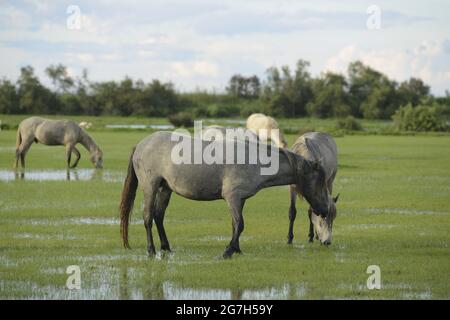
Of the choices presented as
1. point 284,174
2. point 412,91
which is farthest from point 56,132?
point 412,91

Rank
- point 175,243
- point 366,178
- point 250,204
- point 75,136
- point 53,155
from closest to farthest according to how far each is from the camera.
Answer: point 175,243 < point 250,204 < point 366,178 < point 75,136 < point 53,155

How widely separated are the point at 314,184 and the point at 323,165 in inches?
36.4

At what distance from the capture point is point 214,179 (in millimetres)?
10383

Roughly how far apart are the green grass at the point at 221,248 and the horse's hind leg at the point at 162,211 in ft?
0.84

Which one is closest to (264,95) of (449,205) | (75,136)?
(75,136)

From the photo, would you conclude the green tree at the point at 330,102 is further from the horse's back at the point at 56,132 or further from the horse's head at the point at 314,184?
the horse's head at the point at 314,184

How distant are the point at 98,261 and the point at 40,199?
23.0ft

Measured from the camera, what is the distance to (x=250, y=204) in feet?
53.5

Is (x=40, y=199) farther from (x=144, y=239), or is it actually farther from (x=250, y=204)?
(x=144, y=239)

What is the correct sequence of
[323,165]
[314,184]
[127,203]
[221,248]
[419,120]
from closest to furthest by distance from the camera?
[314,184], [127,203], [221,248], [323,165], [419,120]

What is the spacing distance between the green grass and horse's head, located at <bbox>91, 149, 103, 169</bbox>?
4395 mm

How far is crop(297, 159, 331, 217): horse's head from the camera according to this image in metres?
10.4

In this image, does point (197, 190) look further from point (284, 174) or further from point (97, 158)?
point (97, 158)

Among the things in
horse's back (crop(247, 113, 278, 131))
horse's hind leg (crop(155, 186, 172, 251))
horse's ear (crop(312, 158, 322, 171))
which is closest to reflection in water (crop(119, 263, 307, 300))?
horse's hind leg (crop(155, 186, 172, 251))
